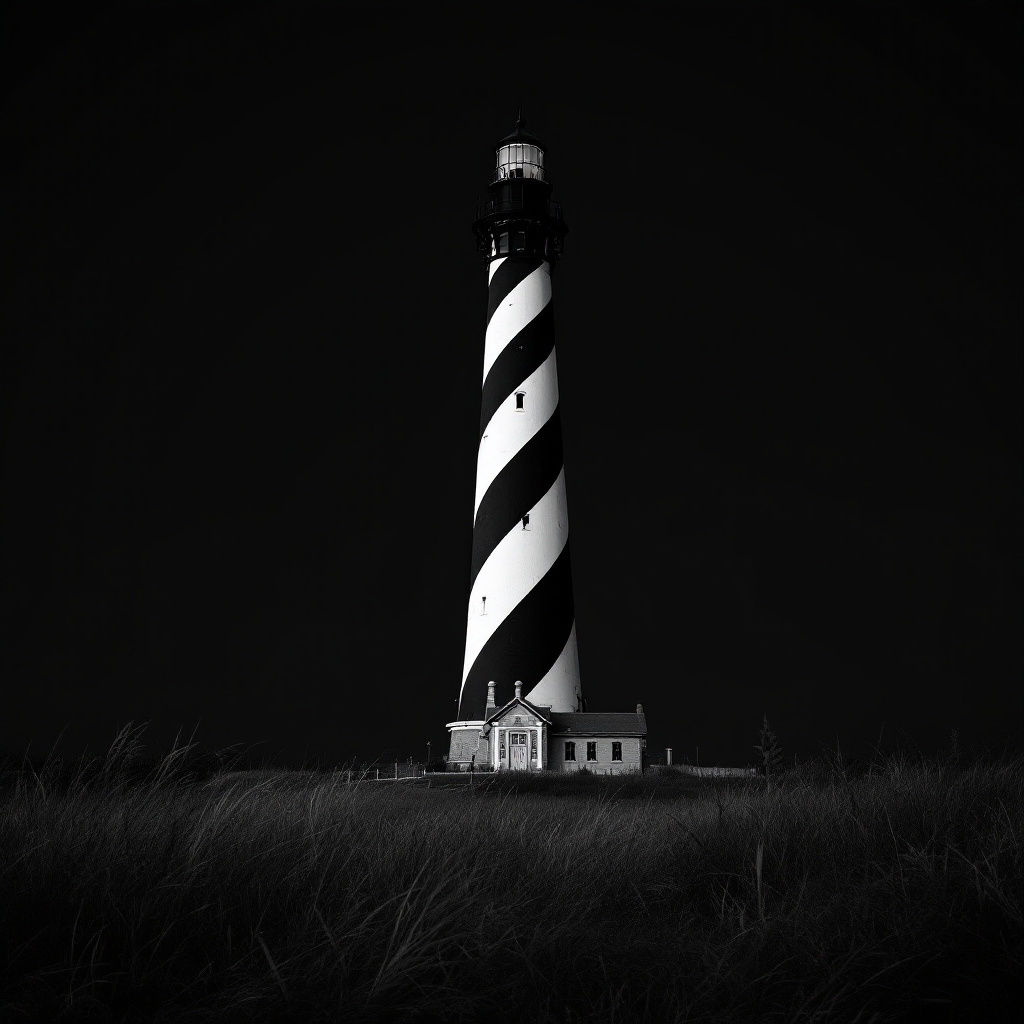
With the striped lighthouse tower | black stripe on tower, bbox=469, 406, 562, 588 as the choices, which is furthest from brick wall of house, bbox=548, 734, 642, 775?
black stripe on tower, bbox=469, 406, 562, 588

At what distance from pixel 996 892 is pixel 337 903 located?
3.07 metres

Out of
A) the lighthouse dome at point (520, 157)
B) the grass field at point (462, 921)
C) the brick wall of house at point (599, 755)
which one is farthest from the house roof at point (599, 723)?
the grass field at point (462, 921)

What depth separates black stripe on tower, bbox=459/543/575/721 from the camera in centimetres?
2777

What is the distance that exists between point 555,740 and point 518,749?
4.76 feet

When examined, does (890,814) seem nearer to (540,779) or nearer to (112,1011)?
(112,1011)

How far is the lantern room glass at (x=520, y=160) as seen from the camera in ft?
106

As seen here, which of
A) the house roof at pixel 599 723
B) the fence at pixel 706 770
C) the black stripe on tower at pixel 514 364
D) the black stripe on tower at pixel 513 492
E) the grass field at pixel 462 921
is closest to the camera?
the grass field at pixel 462 921

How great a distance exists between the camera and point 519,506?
93.2 feet

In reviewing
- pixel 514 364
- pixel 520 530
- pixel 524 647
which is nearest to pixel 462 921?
pixel 524 647

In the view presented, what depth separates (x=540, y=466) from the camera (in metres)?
28.8

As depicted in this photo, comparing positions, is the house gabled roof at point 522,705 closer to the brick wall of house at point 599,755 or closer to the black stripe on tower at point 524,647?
the black stripe on tower at point 524,647

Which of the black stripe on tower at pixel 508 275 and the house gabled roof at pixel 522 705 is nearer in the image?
the house gabled roof at pixel 522 705

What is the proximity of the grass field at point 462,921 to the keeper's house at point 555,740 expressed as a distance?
831 inches

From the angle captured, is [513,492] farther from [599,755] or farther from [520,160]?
[520,160]
